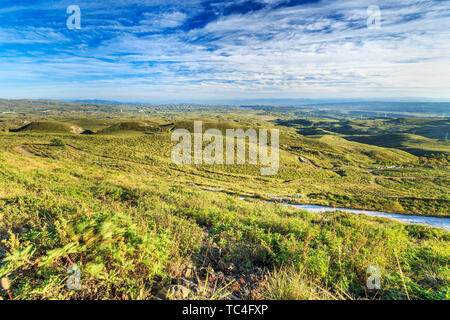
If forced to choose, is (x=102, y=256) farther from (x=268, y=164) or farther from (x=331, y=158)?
(x=331, y=158)

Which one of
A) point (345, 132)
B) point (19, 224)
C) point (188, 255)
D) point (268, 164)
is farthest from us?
point (345, 132)

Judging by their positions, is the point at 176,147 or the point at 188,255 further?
the point at 176,147

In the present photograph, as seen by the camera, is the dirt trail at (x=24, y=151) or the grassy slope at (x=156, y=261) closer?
the grassy slope at (x=156, y=261)

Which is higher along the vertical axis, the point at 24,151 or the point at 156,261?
the point at 156,261

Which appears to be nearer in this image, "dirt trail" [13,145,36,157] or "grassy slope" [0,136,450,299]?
"grassy slope" [0,136,450,299]

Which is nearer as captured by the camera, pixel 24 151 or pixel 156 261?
pixel 156 261

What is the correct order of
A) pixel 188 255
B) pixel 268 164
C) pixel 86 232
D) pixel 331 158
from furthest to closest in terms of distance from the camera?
1. pixel 331 158
2. pixel 268 164
3. pixel 188 255
4. pixel 86 232

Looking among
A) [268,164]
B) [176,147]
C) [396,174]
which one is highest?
[176,147]

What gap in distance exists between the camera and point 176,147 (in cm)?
6206
